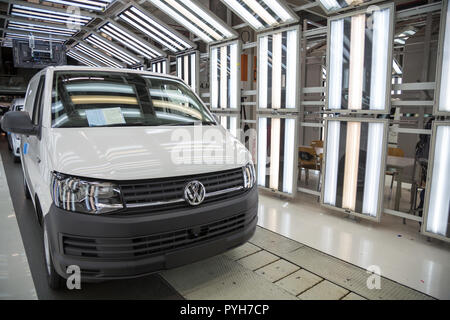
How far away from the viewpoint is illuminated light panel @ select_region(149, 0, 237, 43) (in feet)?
17.6

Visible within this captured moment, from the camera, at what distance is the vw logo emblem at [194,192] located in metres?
2.04

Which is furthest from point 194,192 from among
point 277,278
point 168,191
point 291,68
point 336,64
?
point 291,68

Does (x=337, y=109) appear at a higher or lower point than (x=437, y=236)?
higher

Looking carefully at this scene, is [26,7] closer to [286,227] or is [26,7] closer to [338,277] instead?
[286,227]

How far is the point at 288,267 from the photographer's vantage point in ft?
9.14

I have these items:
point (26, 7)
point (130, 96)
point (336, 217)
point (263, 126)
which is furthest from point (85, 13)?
point (336, 217)

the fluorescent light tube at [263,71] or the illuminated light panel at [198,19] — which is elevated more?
the illuminated light panel at [198,19]

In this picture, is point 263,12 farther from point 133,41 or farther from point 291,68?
point 133,41

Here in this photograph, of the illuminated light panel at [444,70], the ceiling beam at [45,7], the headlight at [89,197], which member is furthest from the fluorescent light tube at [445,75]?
the ceiling beam at [45,7]

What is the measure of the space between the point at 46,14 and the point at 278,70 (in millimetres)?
7178

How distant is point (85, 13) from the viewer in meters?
7.85

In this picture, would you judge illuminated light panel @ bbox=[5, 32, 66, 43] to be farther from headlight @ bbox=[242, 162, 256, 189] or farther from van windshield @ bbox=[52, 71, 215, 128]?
headlight @ bbox=[242, 162, 256, 189]

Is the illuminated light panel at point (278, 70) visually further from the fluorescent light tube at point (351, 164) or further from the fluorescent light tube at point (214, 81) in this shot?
the fluorescent light tube at point (214, 81)
